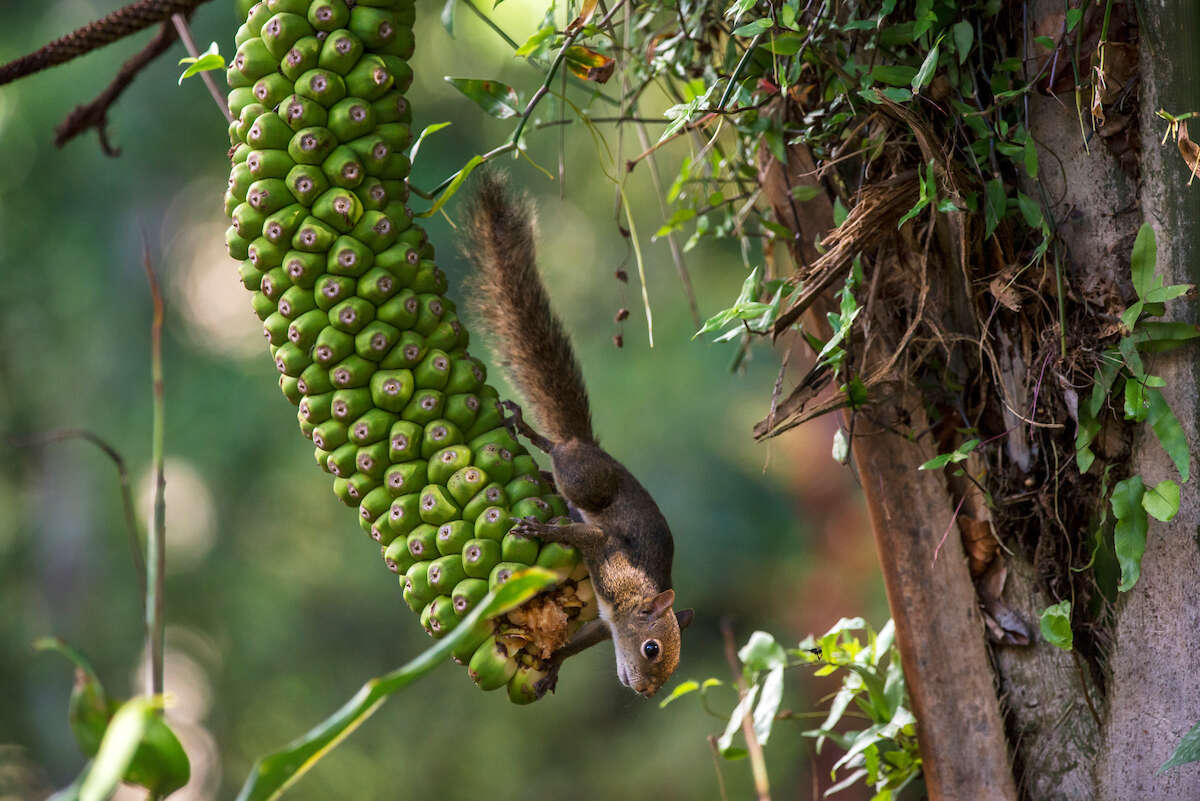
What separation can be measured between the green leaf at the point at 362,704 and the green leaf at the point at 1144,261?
2.04ft

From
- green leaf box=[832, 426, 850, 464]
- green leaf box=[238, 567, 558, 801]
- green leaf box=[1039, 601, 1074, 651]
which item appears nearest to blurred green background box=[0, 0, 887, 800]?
green leaf box=[832, 426, 850, 464]

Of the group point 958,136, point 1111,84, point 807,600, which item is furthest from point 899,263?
point 807,600

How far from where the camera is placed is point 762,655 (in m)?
1.17

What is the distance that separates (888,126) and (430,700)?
3.62 metres

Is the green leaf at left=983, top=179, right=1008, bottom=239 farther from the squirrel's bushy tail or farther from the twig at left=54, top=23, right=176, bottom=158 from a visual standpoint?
the twig at left=54, top=23, right=176, bottom=158

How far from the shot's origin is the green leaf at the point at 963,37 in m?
0.83

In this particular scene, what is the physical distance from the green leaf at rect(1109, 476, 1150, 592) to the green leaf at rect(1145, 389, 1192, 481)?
39 millimetres

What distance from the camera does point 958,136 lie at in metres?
0.89

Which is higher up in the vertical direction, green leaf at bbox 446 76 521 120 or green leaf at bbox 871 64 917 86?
green leaf at bbox 446 76 521 120

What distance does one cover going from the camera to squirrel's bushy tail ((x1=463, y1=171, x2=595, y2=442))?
1071mm

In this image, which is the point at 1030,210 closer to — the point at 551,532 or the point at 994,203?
the point at 994,203

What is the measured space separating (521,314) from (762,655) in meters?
0.50

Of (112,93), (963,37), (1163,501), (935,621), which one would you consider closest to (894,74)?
(963,37)

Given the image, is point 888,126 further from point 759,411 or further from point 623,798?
point 623,798
